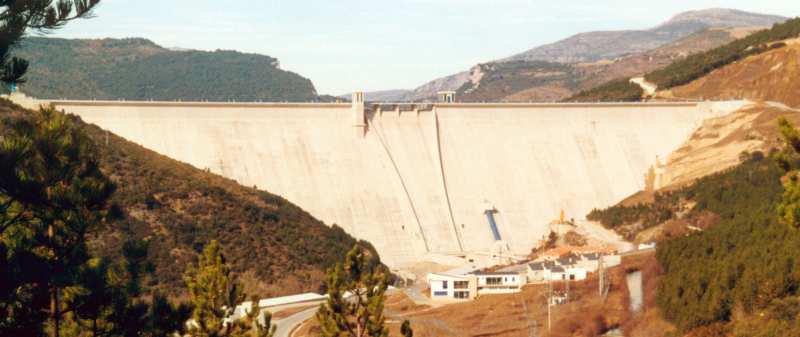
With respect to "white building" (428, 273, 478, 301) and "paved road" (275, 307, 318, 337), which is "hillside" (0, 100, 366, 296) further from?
"paved road" (275, 307, 318, 337)

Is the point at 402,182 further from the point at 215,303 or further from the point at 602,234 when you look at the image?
the point at 215,303

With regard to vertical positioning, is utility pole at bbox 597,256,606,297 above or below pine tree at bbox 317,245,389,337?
below

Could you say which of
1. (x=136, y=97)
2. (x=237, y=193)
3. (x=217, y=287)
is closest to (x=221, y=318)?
(x=217, y=287)

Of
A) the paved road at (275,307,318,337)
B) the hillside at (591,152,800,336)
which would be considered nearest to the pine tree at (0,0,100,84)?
the hillside at (591,152,800,336)

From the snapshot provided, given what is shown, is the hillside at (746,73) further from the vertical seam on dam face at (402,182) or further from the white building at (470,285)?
the white building at (470,285)

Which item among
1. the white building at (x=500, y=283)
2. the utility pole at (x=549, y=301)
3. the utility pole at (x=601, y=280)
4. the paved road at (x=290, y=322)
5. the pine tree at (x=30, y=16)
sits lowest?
the paved road at (x=290, y=322)

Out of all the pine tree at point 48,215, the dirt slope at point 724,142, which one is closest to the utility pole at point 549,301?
the dirt slope at point 724,142

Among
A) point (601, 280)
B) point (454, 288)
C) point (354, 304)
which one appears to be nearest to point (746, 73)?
point (454, 288)
